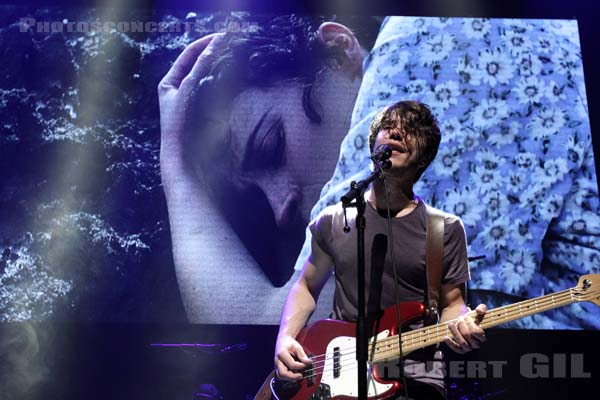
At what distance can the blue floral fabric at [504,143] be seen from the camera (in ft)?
13.6

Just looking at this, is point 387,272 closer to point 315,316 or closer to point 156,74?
point 315,316

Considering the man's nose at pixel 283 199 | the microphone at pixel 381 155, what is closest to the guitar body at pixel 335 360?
the microphone at pixel 381 155

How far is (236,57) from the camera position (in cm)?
453

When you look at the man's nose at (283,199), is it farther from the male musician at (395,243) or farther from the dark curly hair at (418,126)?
the dark curly hair at (418,126)

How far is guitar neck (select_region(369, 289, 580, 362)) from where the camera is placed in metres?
2.49

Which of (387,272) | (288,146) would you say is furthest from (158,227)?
(387,272)

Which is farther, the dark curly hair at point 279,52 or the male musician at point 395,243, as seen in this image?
the dark curly hair at point 279,52

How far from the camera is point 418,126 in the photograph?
2.87 m

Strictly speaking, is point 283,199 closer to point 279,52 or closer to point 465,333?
point 279,52

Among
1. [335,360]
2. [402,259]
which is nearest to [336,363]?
[335,360]

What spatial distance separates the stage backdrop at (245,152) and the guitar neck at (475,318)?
63.3 inches

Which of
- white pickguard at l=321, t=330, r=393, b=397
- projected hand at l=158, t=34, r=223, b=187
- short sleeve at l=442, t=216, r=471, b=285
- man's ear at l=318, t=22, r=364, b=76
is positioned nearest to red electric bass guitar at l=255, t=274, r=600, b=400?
white pickguard at l=321, t=330, r=393, b=397

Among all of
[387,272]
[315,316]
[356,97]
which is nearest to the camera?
[387,272]

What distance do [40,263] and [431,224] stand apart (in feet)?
8.33
